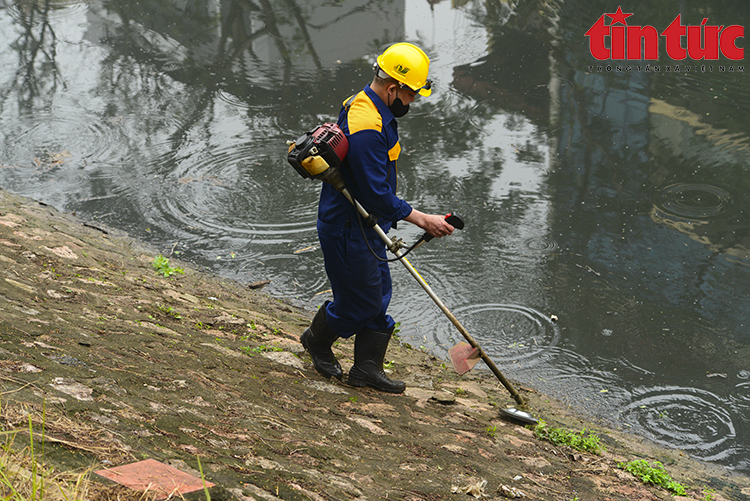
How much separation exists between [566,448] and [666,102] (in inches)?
249

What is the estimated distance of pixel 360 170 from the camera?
11.3ft

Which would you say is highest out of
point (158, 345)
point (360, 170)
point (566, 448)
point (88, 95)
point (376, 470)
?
point (88, 95)

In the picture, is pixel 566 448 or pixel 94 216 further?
pixel 94 216

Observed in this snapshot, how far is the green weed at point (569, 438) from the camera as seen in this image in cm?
384

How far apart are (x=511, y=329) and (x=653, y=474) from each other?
186 centimetres

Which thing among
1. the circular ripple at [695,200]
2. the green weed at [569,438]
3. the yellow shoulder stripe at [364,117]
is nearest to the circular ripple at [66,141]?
the yellow shoulder stripe at [364,117]

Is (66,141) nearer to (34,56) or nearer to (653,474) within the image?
(34,56)

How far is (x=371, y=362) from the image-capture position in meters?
3.97

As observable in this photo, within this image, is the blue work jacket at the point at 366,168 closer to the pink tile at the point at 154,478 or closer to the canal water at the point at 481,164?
the pink tile at the point at 154,478

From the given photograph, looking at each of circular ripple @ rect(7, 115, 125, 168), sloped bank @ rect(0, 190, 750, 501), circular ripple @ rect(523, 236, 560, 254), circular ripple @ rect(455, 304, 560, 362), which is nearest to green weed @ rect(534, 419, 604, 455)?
sloped bank @ rect(0, 190, 750, 501)

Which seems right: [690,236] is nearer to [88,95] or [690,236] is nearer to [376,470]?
[376,470]

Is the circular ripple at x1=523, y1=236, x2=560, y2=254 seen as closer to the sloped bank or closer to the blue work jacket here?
the sloped bank

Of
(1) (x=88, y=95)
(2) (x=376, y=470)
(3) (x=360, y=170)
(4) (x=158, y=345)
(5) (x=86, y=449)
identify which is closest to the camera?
(5) (x=86, y=449)

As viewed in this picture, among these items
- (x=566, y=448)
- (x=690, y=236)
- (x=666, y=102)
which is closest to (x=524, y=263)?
(x=690, y=236)
